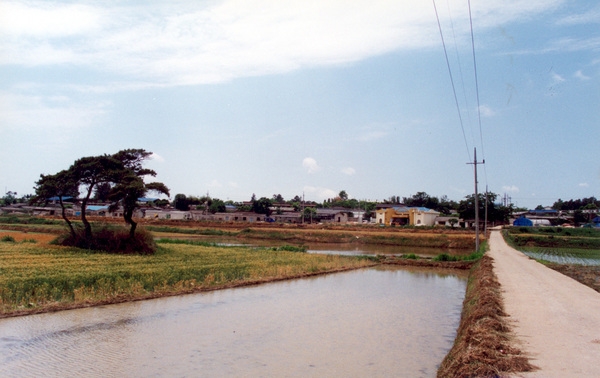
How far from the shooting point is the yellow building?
250ft

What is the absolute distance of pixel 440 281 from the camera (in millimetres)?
22234

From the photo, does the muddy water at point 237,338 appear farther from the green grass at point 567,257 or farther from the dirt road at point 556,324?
the green grass at point 567,257

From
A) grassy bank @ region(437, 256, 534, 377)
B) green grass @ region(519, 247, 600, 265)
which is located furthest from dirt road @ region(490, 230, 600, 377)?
green grass @ region(519, 247, 600, 265)

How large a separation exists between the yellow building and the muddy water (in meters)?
61.6

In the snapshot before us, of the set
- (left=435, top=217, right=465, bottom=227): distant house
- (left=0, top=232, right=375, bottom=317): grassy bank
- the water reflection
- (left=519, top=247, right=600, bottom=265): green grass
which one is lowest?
the water reflection

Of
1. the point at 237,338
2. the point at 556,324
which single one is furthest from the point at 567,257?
the point at 237,338

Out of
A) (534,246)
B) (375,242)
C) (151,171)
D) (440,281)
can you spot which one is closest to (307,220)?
(375,242)

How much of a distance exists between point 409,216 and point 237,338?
71.9 metres

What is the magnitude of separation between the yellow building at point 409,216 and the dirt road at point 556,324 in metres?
59.8

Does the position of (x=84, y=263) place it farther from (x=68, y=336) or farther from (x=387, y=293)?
(x=387, y=293)

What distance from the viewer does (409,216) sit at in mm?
79375

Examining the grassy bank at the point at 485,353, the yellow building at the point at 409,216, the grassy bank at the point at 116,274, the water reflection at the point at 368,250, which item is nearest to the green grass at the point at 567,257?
the water reflection at the point at 368,250

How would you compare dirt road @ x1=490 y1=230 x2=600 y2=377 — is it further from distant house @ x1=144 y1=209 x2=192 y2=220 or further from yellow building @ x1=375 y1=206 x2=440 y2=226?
distant house @ x1=144 y1=209 x2=192 y2=220

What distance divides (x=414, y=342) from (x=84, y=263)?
45.1 feet
